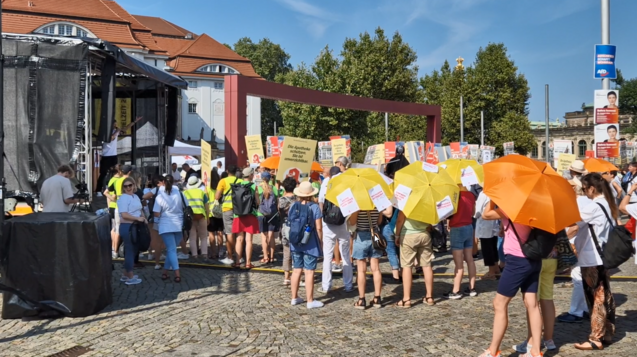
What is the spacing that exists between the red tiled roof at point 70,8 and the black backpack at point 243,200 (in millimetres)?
50316

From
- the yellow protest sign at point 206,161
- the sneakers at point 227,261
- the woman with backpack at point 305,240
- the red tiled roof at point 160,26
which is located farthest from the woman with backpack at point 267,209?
the red tiled roof at point 160,26

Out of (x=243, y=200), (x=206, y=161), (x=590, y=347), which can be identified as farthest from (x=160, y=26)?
(x=590, y=347)

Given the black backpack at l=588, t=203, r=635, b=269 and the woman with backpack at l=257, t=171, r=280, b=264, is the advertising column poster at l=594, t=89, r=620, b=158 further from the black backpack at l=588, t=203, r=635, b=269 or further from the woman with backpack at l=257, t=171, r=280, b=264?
the black backpack at l=588, t=203, r=635, b=269

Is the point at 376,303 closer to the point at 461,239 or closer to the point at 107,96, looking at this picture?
the point at 461,239

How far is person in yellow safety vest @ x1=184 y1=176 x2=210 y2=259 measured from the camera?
12.1 m

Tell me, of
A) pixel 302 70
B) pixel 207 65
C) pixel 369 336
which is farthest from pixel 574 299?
pixel 207 65

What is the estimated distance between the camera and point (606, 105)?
13.9 metres

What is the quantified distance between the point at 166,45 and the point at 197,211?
66229 mm

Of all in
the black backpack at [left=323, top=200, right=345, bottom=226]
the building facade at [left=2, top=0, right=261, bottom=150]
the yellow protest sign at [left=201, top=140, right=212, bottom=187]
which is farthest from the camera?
the building facade at [left=2, top=0, right=261, bottom=150]

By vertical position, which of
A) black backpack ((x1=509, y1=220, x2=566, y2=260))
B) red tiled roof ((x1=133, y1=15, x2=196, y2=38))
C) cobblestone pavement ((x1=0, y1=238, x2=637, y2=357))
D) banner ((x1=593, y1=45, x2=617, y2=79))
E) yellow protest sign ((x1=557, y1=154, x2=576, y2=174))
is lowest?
cobblestone pavement ((x1=0, y1=238, x2=637, y2=357))

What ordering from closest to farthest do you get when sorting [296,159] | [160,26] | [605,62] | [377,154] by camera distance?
[296,159] → [605,62] → [377,154] → [160,26]

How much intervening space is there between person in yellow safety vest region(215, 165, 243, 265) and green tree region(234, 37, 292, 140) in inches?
2833

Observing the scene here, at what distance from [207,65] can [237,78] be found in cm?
5685

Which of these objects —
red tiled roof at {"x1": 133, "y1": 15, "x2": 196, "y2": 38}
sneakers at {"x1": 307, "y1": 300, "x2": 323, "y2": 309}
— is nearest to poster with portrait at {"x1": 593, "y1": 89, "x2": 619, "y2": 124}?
sneakers at {"x1": 307, "y1": 300, "x2": 323, "y2": 309}
